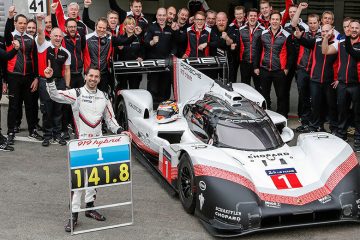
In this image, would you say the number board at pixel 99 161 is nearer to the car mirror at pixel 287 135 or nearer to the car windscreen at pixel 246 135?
the car windscreen at pixel 246 135

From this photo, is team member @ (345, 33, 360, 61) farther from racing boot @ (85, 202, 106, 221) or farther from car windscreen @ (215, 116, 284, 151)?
racing boot @ (85, 202, 106, 221)

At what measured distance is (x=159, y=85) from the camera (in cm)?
1172

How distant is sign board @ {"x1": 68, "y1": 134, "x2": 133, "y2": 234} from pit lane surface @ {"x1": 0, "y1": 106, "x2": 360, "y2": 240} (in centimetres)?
34

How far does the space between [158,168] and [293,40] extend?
4.00 meters

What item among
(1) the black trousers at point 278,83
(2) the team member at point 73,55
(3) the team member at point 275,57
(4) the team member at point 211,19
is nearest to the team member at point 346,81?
(3) the team member at point 275,57

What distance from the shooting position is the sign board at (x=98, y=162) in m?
6.98

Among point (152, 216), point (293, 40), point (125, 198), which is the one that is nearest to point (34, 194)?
point (125, 198)

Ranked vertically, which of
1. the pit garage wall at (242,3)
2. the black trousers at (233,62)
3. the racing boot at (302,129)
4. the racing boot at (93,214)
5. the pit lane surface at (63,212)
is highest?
the pit garage wall at (242,3)

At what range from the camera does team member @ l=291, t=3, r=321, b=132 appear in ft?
36.6

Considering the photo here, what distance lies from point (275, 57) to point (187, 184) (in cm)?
442

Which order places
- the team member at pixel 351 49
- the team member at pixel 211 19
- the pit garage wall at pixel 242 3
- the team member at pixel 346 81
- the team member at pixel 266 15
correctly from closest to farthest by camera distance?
the team member at pixel 351 49 → the team member at pixel 346 81 → the team member at pixel 266 15 → the team member at pixel 211 19 → the pit garage wall at pixel 242 3

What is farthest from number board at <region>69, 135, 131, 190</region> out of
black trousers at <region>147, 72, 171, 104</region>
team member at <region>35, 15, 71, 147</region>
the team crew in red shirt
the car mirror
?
the team crew in red shirt

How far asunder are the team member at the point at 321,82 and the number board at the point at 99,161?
15.6 feet

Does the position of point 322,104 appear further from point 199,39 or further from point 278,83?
point 199,39
